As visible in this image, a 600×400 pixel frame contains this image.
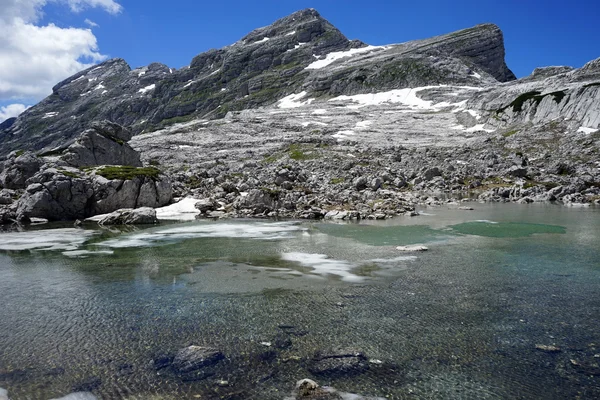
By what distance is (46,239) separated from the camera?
101ft

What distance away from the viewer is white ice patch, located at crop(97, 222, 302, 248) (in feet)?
96.3

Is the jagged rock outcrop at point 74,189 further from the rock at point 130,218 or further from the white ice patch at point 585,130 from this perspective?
the white ice patch at point 585,130

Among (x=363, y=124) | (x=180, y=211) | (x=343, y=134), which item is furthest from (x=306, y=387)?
(x=363, y=124)

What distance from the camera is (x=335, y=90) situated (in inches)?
7825

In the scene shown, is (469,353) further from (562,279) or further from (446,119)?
(446,119)

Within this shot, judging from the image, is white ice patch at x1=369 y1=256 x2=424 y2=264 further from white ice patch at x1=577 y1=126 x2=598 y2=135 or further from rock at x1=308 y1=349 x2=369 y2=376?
white ice patch at x1=577 y1=126 x2=598 y2=135

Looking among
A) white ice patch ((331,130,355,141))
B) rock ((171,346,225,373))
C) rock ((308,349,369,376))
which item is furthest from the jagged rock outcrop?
white ice patch ((331,130,355,141))

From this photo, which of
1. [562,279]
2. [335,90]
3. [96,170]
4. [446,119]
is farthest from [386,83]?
[562,279]

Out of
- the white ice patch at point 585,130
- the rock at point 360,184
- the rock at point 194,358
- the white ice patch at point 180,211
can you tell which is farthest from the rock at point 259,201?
the white ice patch at point 585,130

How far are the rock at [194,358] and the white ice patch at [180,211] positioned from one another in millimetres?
33764

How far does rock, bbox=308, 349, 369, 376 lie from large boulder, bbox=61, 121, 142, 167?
6367 cm

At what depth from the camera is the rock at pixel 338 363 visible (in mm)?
9398

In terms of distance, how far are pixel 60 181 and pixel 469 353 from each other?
152 ft

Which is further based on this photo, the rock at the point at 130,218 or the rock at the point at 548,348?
the rock at the point at 130,218
